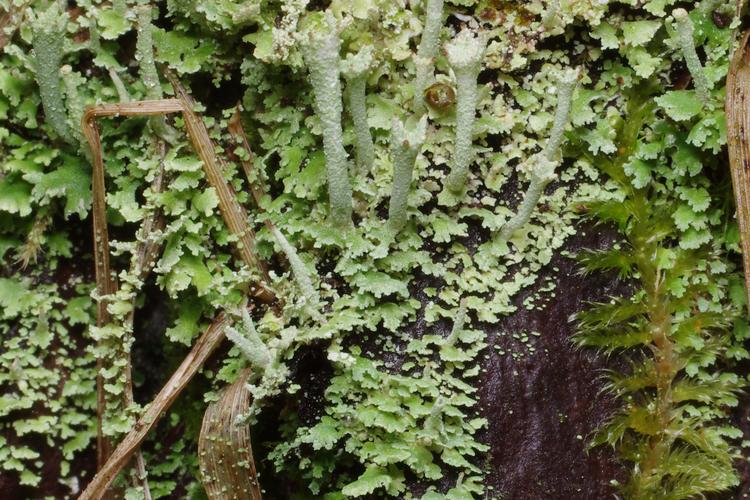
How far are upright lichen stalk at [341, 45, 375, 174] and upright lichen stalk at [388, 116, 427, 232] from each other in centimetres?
14

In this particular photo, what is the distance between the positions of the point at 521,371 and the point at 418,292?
377 millimetres

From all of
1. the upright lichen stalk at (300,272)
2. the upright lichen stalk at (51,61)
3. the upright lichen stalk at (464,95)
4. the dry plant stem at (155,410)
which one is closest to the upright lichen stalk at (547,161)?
the upright lichen stalk at (464,95)

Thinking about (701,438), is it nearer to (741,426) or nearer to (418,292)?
(741,426)

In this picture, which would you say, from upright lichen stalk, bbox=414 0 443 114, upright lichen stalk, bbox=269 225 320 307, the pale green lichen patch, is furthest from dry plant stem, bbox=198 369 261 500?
upright lichen stalk, bbox=414 0 443 114

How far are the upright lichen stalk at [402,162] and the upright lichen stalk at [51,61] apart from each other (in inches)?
40.7

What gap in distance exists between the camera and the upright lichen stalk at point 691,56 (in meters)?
2.03

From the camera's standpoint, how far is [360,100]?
81.3 inches

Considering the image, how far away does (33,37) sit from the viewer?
2.14m

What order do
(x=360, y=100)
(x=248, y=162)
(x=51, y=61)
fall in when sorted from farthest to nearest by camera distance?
(x=248, y=162)
(x=51, y=61)
(x=360, y=100)

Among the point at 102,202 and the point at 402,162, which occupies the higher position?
the point at 402,162

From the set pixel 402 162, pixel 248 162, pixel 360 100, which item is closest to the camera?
pixel 402 162

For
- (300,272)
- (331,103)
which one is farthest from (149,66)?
(300,272)

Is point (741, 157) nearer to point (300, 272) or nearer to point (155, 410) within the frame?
point (300, 272)

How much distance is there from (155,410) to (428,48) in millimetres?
1341
